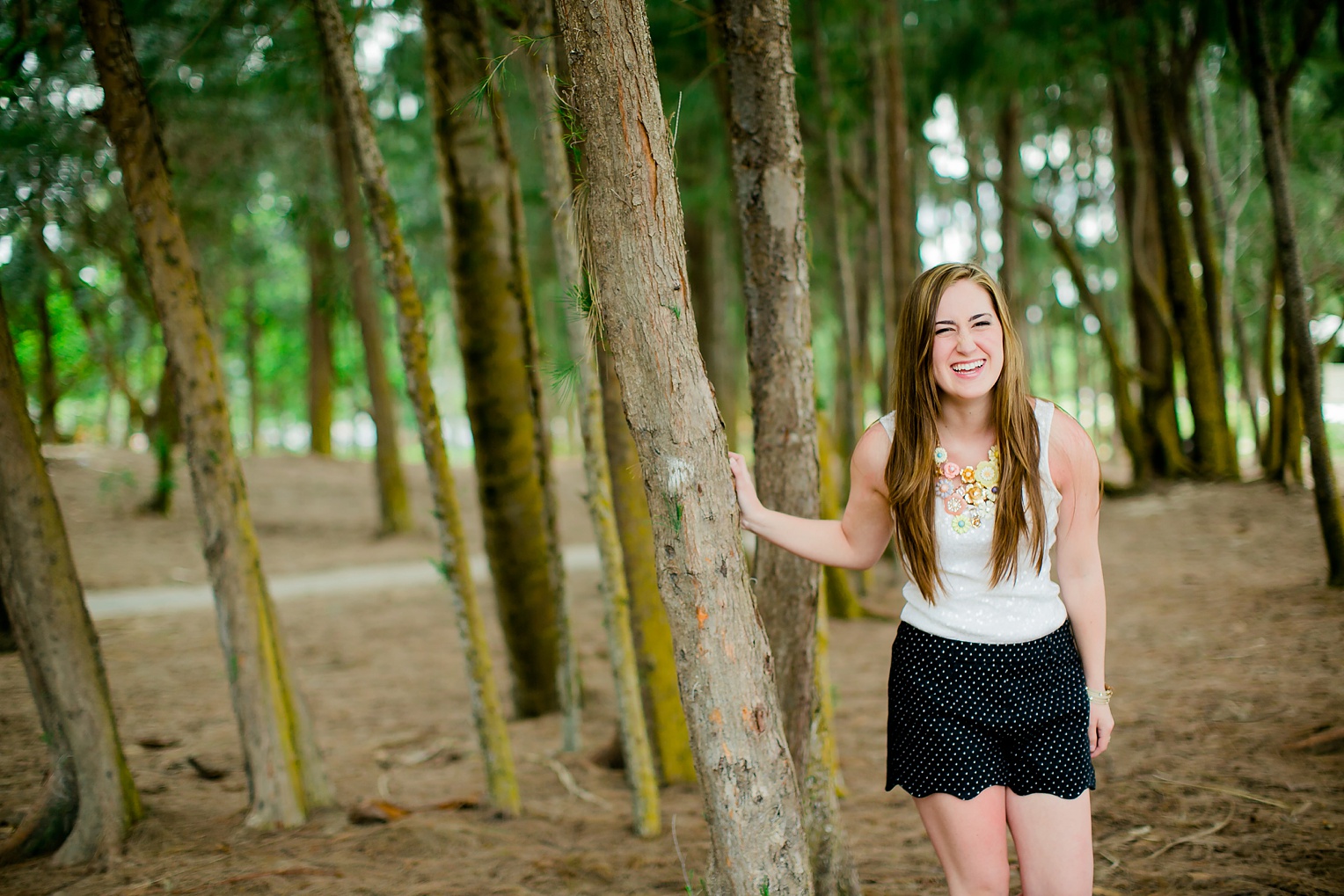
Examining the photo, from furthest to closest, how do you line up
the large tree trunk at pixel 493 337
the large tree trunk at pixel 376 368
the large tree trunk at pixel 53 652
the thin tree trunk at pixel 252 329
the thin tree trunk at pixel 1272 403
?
the thin tree trunk at pixel 252 329, the large tree trunk at pixel 376 368, the thin tree trunk at pixel 1272 403, the large tree trunk at pixel 493 337, the large tree trunk at pixel 53 652

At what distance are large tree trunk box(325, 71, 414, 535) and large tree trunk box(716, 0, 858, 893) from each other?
9.31 metres

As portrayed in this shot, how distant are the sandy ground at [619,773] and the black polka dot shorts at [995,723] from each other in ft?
2.22

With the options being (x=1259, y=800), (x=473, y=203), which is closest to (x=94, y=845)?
(x=473, y=203)

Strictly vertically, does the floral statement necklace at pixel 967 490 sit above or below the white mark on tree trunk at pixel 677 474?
below

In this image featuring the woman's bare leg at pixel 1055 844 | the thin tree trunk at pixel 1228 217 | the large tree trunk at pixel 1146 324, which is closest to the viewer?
the woman's bare leg at pixel 1055 844

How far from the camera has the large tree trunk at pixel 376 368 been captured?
1183 centimetres

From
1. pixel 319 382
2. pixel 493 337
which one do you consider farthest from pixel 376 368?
pixel 493 337

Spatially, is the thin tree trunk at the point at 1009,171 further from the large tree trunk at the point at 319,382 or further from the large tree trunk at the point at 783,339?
the large tree trunk at the point at 319,382

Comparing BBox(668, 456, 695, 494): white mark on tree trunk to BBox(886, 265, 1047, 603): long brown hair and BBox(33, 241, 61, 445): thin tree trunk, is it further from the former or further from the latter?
BBox(33, 241, 61, 445): thin tree trunk

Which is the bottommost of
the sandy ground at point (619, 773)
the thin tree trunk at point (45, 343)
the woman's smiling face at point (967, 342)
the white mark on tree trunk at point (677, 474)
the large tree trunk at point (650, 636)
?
the sandy ground at point (619, 773)

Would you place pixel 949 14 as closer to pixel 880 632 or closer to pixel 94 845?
pixel 880 632

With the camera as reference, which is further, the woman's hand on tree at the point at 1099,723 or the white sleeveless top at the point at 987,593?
the woman's hand on tree at the point at 1099,723

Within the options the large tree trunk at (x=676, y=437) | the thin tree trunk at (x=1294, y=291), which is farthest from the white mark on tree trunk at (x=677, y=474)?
the thin tree trunk at (x=1294, y=291)

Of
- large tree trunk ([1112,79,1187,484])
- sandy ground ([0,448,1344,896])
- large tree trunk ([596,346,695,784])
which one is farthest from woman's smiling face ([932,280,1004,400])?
large tree trunk ([1112,79,1187,484])
